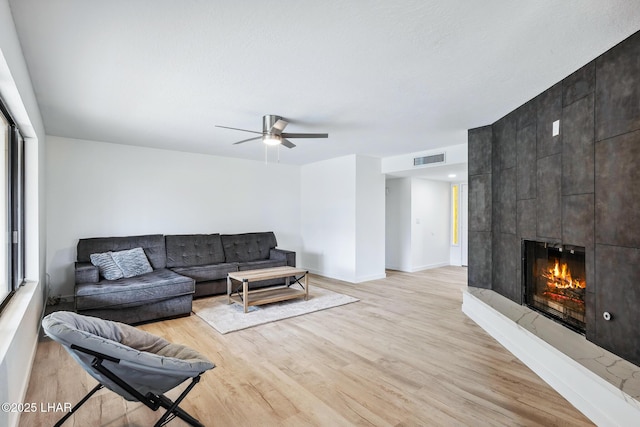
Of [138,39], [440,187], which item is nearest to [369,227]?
[440,187]

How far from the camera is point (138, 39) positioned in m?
2.09

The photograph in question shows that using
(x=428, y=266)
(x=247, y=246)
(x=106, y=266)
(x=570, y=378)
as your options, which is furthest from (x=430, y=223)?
(x=106, y=266)

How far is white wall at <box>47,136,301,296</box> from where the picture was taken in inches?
182

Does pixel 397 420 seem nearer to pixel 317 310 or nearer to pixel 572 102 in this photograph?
pixel 317 310

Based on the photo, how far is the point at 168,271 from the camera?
4.57 metres

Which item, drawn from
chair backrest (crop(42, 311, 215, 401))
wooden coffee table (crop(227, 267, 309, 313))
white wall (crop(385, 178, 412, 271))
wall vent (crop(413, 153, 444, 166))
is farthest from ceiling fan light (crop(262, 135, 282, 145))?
white wall (crop(385, 178, 412, 271))

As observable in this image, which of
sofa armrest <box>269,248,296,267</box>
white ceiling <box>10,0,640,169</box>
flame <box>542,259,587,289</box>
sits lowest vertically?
sofa armrest <box>269,248,296,267</box>

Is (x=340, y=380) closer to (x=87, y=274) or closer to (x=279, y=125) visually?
(x=279, y=125)

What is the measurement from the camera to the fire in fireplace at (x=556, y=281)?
2740mm

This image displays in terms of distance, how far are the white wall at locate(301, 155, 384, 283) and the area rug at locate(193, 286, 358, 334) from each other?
1191 mm

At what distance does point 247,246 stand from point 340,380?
3.85 m

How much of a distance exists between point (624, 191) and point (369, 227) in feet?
13.6

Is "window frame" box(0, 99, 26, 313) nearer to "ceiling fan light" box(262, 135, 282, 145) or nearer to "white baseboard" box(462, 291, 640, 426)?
"ceiling fan light" box(262, 135, 282, 145)

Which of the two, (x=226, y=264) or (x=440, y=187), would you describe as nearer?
(x=226, y=264)
